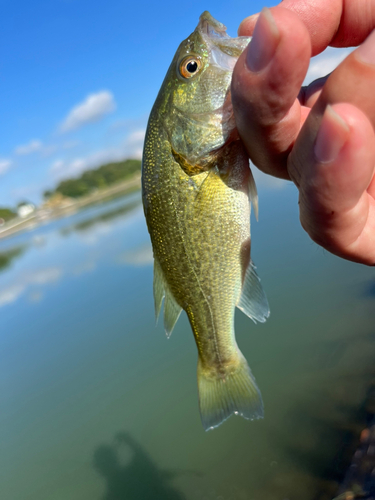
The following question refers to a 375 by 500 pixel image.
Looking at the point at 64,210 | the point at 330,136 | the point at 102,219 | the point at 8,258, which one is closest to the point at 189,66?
the point at 330,136

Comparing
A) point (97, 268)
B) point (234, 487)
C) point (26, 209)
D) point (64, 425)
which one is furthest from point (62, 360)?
point (26, 209)

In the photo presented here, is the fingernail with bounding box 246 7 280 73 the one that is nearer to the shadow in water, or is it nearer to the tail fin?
the tail fin

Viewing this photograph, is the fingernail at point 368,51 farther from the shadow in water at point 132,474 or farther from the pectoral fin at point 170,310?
the shadow in water at point 132,474

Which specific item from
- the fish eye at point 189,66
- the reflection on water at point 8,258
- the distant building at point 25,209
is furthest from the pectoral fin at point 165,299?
the distant building at point 25,209

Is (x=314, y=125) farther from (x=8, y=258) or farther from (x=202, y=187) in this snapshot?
(x=8, y=258)

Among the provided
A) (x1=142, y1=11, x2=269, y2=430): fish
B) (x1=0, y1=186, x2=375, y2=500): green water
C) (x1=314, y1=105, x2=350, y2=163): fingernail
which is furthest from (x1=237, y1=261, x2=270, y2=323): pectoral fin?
(x1=0, y1=186, x2=375, y2=500): green water
